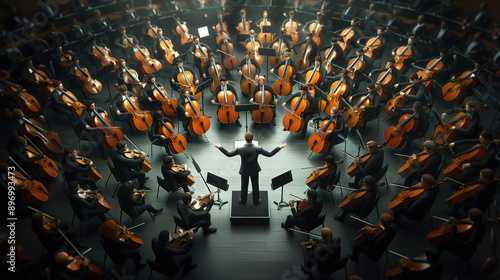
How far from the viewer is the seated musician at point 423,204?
5586 mm

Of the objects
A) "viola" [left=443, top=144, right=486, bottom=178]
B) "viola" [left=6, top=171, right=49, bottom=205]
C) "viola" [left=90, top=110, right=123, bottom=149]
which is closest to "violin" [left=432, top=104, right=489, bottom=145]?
"viola" [left=443, top=144, right=486, bottom=178]

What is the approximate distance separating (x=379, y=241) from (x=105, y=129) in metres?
5.41

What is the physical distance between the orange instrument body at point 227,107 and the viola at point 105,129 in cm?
220

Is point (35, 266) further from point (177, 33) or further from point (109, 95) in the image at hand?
point (177, 33)

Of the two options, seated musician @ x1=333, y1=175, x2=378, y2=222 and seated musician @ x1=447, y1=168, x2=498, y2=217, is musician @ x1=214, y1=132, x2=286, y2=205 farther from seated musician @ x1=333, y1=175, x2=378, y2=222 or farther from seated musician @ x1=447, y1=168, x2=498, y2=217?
seated musician @ x1=447, y1=168, x2=498, y2=217

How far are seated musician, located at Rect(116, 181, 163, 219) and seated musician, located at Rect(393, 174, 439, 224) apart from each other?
4129 mm

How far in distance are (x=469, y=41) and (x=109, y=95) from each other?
9218mm

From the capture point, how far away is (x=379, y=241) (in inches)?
205

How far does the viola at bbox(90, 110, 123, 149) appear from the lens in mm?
7324

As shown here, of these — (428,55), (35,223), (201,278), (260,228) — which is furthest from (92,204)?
(428,55)

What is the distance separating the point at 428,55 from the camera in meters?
9.86

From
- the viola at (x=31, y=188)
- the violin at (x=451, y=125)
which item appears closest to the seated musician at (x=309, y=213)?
the violin at (x=451, y=125)

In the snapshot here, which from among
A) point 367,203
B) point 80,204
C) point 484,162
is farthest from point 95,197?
point 484,162

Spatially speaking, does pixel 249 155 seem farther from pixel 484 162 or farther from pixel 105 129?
pixel 484 162
